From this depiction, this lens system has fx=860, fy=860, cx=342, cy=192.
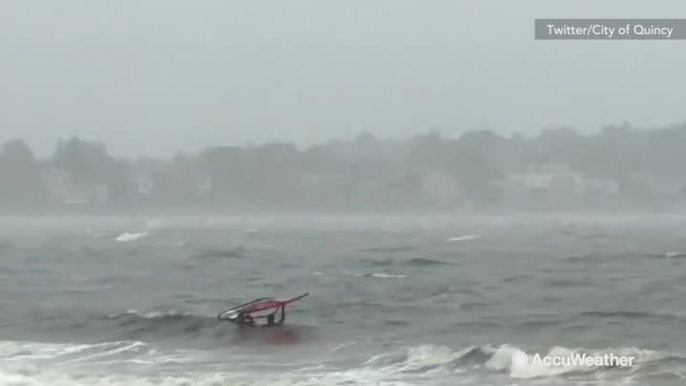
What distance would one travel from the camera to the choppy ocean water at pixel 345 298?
8.70 meters

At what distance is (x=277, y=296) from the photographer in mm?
12586

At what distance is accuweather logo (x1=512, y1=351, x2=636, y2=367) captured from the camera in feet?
28.2

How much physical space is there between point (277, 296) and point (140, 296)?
2362mm

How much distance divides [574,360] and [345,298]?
4.43m

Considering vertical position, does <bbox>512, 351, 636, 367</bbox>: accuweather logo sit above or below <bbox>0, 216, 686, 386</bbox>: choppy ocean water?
below

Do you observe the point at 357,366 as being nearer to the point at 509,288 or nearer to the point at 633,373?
the point at 633,373

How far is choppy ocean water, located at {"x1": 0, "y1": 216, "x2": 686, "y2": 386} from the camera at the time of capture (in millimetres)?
8703

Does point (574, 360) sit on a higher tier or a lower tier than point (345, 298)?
lower

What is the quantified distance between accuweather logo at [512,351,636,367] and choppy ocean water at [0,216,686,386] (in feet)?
0.41

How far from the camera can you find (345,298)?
12.6 metres

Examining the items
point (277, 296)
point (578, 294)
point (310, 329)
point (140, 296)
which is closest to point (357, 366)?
point (310, 329)

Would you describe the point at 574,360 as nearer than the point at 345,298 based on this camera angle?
Yes

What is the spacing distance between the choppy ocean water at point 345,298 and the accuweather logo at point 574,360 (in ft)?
0.41

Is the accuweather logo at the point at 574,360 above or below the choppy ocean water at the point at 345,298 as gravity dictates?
below
